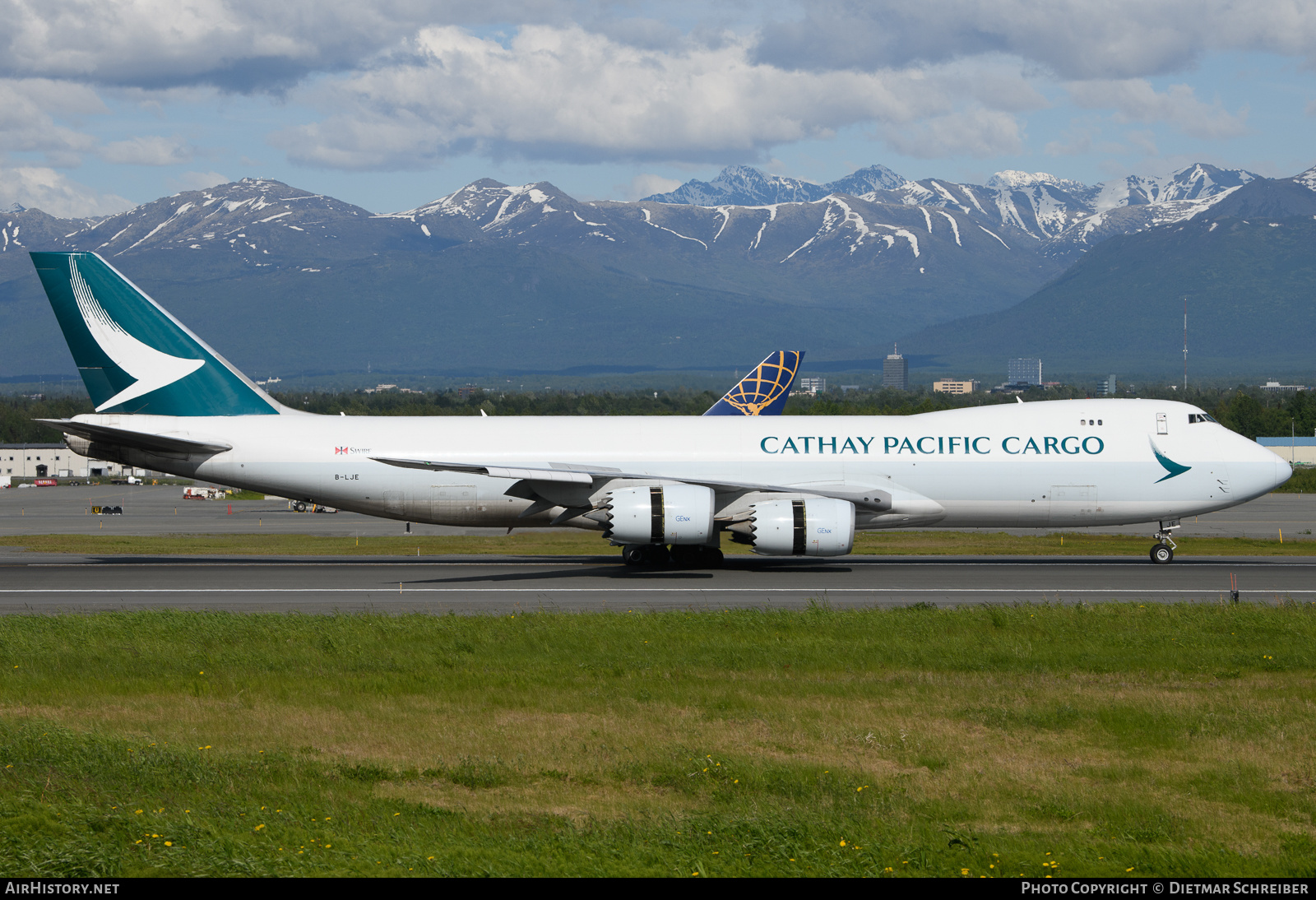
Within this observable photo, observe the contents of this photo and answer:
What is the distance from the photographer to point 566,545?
48.9 m

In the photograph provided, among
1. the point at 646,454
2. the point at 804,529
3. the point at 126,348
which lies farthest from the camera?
the point at 126,348

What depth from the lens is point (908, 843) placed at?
11.4m

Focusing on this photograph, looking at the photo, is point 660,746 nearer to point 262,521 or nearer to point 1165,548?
point 1165,548

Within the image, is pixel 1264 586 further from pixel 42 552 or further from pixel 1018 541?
pixel 42 552

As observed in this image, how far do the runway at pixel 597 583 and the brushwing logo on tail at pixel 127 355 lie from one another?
18.7 ft

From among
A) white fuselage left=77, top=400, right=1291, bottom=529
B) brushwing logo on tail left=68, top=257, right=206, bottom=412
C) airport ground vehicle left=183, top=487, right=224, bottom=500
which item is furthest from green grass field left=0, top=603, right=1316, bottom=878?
airport ground vehicle left=183, top=487, right=224, bottom=500

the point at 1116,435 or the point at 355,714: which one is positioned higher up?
the point at 1116,435

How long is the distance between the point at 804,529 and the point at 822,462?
11.5ft

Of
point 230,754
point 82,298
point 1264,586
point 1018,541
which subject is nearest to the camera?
point 230,754

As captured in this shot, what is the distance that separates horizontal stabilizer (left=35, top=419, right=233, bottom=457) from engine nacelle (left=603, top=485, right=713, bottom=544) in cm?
1266

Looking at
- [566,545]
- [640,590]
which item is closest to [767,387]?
[566,545]

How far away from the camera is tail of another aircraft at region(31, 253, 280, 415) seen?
123ft

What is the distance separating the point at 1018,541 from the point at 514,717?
3845cm
